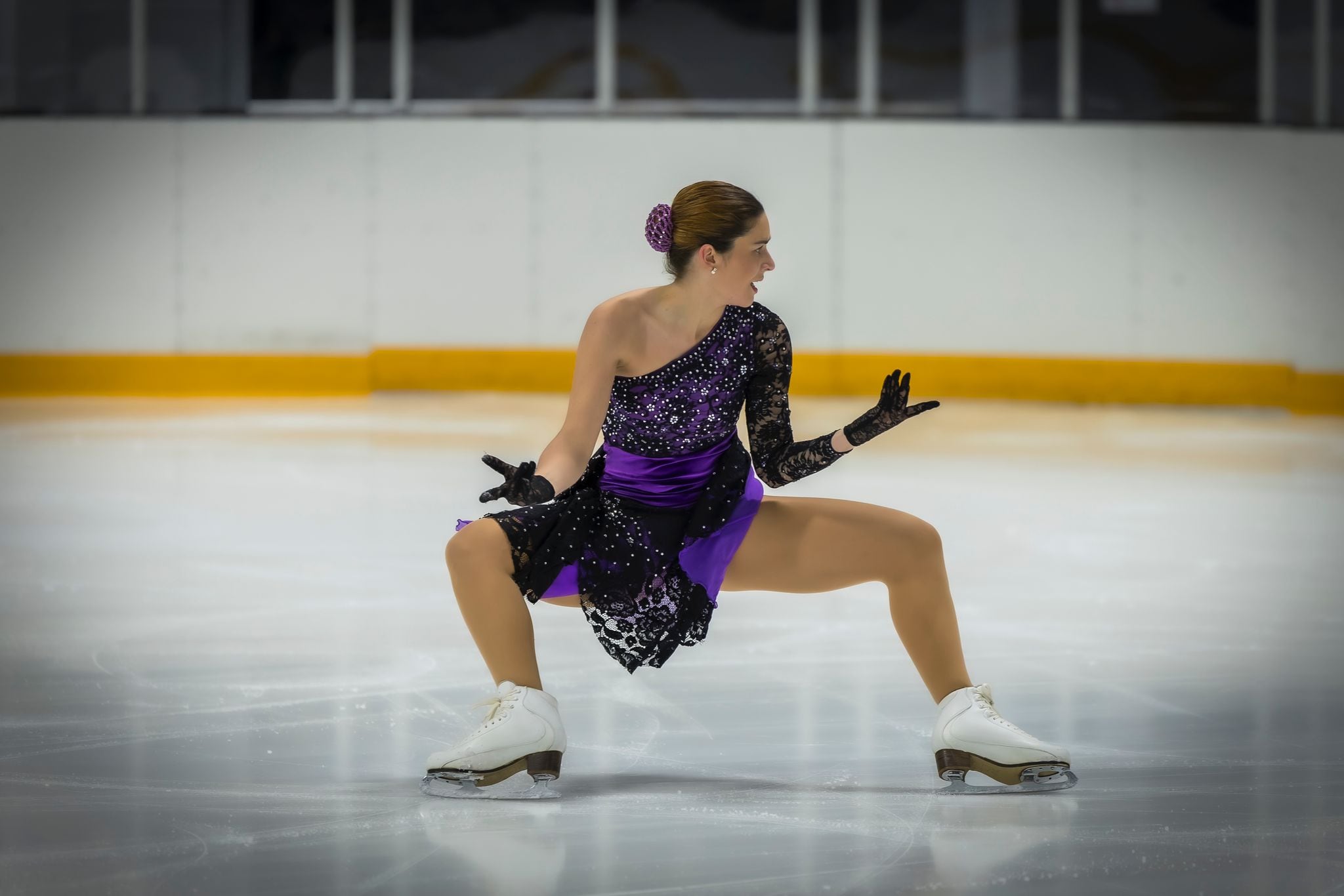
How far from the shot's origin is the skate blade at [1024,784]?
273 cm

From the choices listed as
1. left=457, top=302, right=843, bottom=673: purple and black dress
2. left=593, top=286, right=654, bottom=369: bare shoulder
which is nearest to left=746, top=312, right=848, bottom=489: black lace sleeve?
left=457, top=302, right=843, bottom=673: purple and black dress

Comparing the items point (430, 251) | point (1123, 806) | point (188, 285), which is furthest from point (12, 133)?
point (1123, 806)

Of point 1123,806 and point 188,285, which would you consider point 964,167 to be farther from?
point 1123,806

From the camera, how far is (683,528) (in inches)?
112

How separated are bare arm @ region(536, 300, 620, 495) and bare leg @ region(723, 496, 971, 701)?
1.01ft

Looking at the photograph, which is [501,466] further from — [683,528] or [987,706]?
[987,706]

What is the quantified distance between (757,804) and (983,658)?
1.23m

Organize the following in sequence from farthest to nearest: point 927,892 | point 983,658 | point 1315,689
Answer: point 983,658 → point 1315,689 → point 927,892

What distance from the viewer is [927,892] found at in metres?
2.21

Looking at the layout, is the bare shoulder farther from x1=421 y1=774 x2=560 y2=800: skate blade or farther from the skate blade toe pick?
the skate blade toe pick

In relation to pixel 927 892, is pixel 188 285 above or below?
above

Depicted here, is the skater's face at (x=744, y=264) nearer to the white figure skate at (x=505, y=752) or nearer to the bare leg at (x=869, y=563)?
the bare leg at (x=869, y=563)

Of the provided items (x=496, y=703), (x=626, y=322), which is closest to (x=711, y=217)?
(x=626, y=322)
